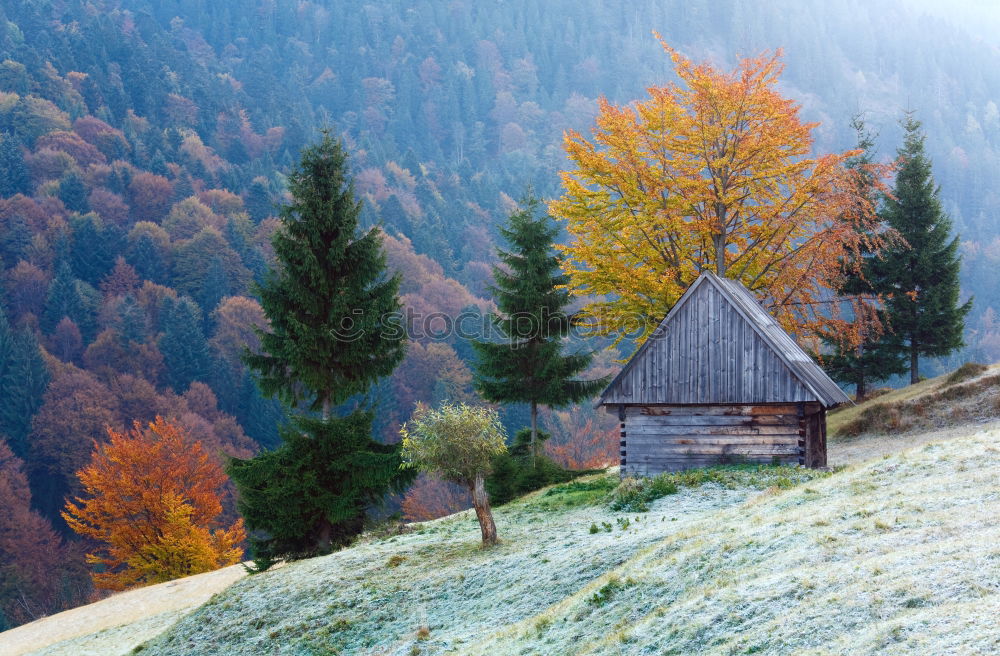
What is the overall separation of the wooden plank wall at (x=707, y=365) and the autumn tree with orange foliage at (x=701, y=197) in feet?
18.4

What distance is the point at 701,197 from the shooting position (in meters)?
29.4

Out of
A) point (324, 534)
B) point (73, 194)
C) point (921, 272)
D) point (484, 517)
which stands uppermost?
point (73, 194)

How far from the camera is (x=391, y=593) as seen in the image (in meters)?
16.6

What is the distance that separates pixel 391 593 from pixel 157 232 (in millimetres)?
98845

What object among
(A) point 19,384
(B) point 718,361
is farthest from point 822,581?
(A) point 19,384

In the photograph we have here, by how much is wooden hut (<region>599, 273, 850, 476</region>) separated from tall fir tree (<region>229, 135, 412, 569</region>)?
7011 millimetres

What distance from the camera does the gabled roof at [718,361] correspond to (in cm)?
2267

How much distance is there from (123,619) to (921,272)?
1435 inches

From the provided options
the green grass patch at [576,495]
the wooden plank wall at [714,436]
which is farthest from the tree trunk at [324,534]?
the wooden plank wall at [714,436]

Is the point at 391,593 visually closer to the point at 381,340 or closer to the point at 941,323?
the point at 381,340

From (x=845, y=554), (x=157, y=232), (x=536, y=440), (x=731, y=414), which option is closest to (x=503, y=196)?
(x=157, y=232)

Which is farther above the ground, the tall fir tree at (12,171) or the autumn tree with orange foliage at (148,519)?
the tall fir tree at (12,171)

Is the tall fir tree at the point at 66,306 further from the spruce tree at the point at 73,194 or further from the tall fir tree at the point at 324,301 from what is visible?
the tall fir tree at the point at 324,301

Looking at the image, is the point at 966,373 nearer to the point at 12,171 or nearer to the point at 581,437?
the point at 581,437
